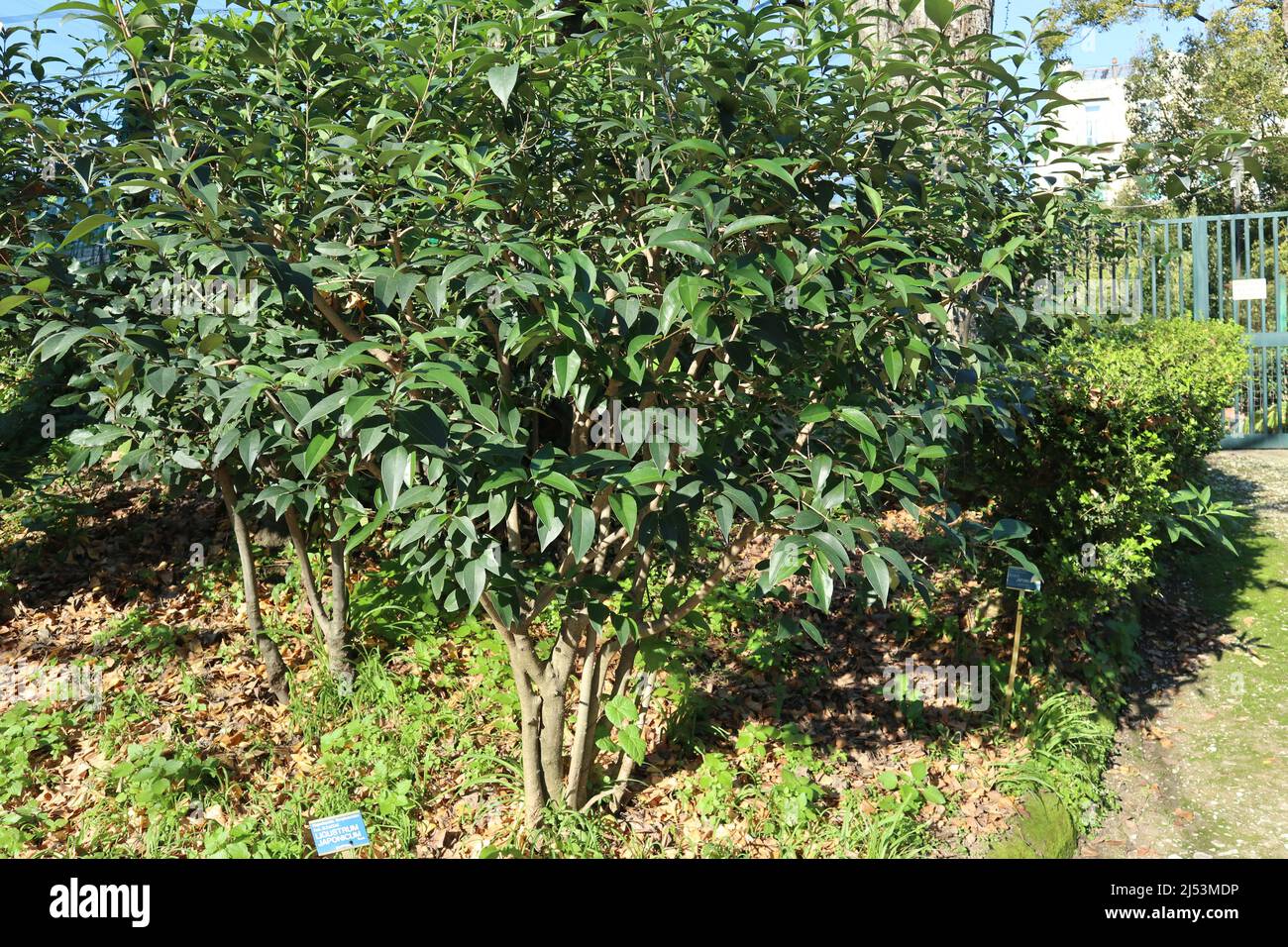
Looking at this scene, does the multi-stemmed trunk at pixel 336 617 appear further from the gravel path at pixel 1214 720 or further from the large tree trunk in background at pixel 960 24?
the large tree trunk in background at pixel 960 24

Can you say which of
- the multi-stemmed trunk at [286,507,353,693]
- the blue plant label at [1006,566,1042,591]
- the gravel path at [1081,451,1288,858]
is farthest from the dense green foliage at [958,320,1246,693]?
the multi-stemmed trunk at [286,507,353,693]

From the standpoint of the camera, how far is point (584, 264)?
7.72 ft

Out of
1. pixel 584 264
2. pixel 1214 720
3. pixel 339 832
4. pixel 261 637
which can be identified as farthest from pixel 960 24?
pixel 339 832

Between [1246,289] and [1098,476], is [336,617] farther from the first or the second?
[1246,289]

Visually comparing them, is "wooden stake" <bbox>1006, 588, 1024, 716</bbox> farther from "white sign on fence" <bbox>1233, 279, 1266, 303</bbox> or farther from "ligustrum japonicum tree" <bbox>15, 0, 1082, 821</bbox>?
"white sign on fence" <bbox>1233, 279, 1266, 303</bbox>

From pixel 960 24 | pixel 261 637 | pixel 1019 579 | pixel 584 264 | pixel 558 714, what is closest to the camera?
pixel 584 264

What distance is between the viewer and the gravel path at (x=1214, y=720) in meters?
4.19

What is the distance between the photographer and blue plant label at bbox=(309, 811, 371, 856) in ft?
10.9

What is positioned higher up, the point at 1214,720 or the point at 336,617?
the point at 336,617

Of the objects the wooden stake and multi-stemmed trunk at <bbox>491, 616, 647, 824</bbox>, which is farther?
the wooden stake

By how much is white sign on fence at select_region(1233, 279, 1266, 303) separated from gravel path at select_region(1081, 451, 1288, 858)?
2798 millimetres

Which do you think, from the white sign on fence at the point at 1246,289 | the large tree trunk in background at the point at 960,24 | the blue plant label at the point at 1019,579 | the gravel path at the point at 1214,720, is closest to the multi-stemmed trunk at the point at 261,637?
the blue plant label at the point at 1019,579

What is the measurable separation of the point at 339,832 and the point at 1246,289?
9.00m

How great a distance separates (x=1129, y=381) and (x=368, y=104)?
140 inches
